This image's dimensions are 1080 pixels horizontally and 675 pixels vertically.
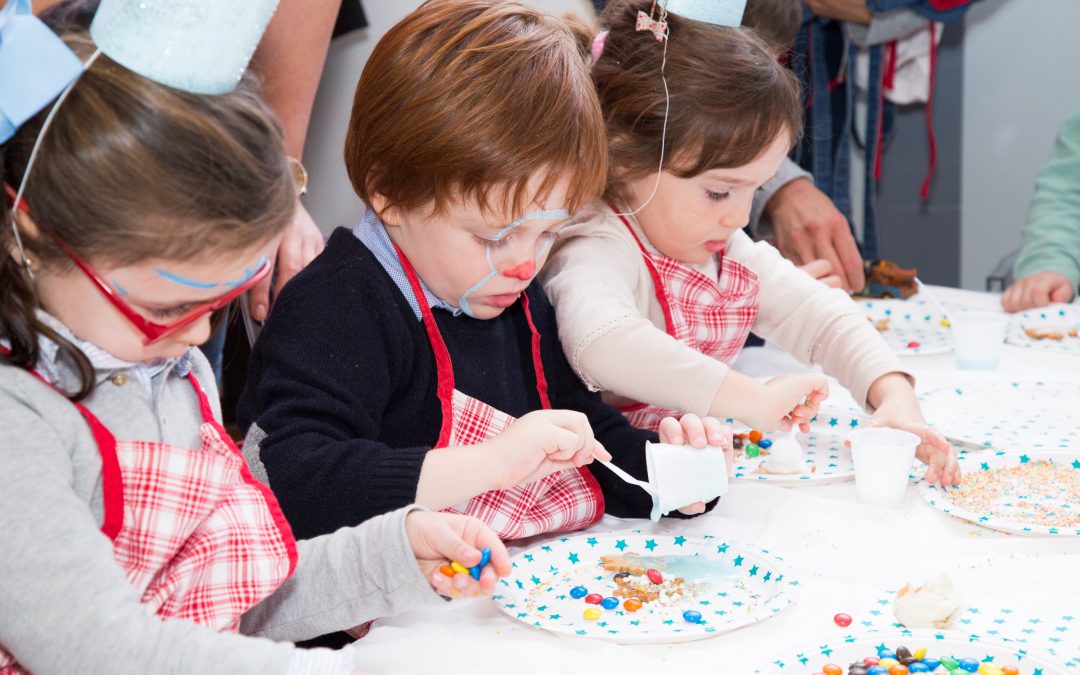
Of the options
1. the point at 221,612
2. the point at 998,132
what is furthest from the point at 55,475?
the point at 998,132

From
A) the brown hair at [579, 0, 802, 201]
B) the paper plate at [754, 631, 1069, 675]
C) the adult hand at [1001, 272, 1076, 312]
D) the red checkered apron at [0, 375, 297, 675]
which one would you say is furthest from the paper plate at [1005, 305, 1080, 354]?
the red checkered apron at [0, 375, 297, 675]

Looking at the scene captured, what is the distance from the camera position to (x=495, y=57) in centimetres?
122

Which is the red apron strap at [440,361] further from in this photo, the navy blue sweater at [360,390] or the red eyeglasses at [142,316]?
the red eyeglasses at [142,316]

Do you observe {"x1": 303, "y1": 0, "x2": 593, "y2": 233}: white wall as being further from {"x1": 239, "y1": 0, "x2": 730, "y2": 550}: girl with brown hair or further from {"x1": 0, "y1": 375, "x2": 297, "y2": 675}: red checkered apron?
{"x1": 0, "y1": 375, "x2": 297, "y2": 675}: red checkered apron

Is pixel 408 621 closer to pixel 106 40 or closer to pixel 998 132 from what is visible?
pixel 106 40

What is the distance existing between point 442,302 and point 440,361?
0.08 metres

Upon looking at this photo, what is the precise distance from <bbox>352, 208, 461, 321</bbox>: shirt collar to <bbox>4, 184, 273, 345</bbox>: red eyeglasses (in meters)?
0.35

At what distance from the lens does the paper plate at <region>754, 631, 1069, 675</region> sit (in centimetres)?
92

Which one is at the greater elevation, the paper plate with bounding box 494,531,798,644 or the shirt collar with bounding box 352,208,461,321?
the shirt collar with bounding box 352,208,461,321

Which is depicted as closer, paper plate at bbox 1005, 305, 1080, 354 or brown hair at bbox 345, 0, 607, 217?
brown hair at bbox 345, 0, 607, 217

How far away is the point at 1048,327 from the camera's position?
2.11m

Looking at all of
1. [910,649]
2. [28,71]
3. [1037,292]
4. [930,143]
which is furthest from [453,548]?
[930,143]

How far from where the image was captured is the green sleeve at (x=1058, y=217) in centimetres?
243

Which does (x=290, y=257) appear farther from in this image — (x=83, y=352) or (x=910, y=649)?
(x=910, y=649)
